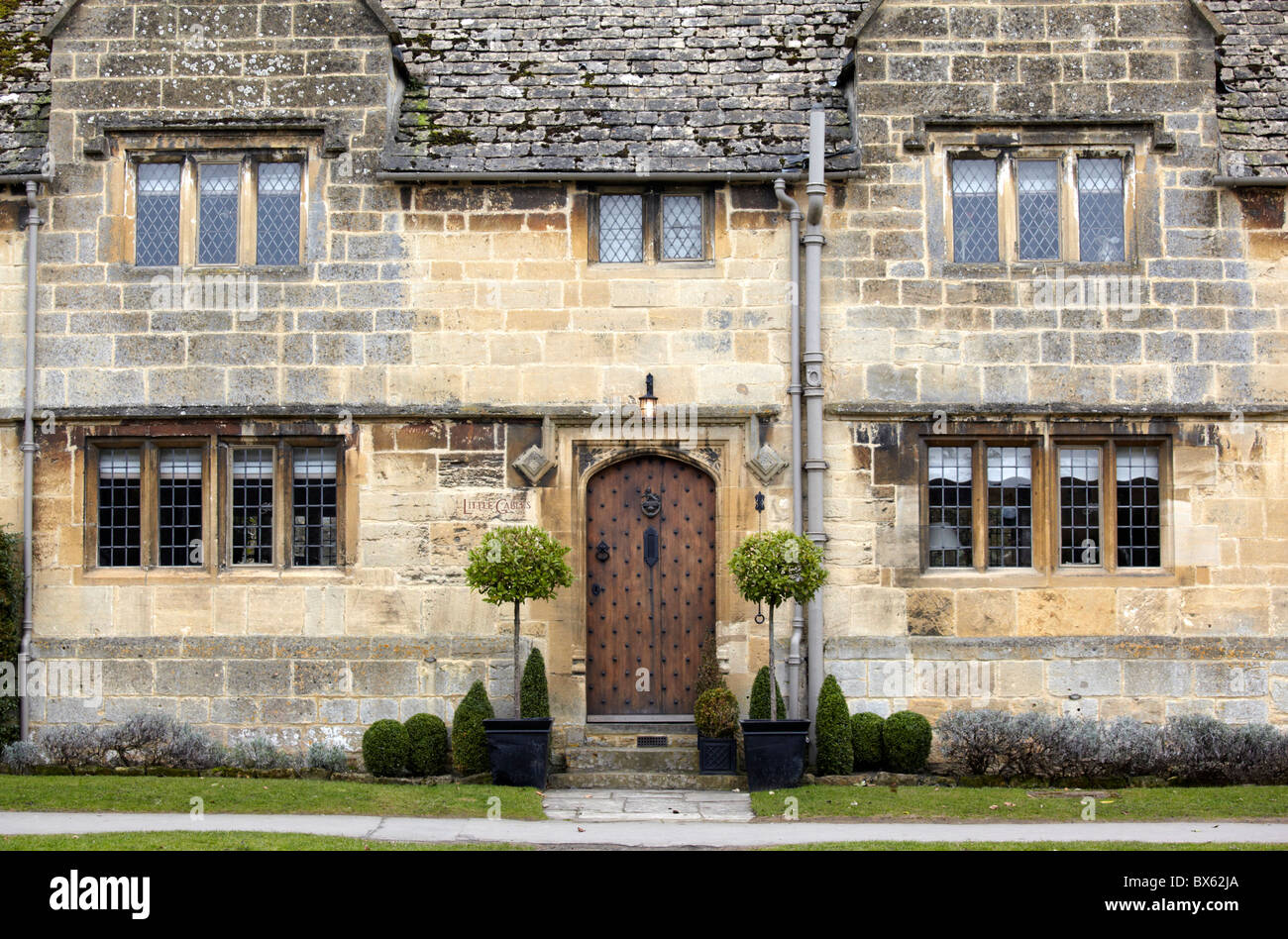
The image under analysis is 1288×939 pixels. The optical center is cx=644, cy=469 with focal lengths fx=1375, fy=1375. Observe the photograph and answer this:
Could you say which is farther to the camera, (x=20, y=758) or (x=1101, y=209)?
(x=1101, y=209)

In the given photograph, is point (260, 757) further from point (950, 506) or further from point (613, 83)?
point (613, 83)

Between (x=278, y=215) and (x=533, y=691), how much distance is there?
557 cm

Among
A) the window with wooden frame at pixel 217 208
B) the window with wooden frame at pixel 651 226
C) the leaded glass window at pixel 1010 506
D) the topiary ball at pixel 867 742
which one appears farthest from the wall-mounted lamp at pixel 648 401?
the window with wooden frame at pixel 217 208

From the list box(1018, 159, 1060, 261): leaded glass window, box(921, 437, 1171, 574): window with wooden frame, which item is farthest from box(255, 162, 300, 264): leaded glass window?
box(1018, 159, 1060, 261): leaded glass window

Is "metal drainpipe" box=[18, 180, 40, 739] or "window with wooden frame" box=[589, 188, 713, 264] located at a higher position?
"window with wooden frame" box=[589, 188, 713, 264]

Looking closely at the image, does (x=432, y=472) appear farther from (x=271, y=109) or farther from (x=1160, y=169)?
(x=1160, y=169)

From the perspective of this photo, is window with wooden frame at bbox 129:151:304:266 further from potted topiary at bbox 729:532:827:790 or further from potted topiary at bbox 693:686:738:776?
potted topiary at bbox 693:686:738:776

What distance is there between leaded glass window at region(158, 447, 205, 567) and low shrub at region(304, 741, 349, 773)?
240 cm

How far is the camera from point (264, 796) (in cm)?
1173

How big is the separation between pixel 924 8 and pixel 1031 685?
6.98 meters

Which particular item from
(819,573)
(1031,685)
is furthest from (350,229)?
(1031,685)

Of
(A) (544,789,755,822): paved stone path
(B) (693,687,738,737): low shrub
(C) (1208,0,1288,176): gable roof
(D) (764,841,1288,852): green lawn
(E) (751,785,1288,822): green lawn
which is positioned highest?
(C) (1208,0,1288,176): gable roof

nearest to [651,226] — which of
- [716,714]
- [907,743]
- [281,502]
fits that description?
[281,502]

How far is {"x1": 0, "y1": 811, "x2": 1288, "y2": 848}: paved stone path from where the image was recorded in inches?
407
